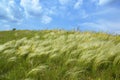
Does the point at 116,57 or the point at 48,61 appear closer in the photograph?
the point at 116,57

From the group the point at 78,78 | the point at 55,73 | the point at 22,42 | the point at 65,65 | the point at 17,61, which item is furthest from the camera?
the point at 22,42

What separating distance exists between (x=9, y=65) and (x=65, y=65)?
5.50 ft

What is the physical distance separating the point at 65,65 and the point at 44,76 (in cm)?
67

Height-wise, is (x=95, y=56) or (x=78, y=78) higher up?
(x=95, y=56)

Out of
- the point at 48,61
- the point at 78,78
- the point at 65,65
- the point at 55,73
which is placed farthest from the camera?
the point at 48,61

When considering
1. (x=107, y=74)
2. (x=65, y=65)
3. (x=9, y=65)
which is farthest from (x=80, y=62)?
(x=9, y=65)

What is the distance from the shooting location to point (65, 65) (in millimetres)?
6039

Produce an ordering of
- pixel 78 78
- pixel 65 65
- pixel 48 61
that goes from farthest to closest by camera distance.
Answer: pixel 48 61 < pixel 65 65 < pixel 78 78

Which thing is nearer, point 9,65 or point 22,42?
point 9,65

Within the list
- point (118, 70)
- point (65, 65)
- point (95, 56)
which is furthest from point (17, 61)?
point (118, 70)

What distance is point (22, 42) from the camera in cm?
980

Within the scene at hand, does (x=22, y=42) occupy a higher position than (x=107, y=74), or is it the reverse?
(x=22, y=42)

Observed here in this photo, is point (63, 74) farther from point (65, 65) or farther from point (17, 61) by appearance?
point (17, 61)

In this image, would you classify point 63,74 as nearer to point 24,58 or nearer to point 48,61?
point 48,61
